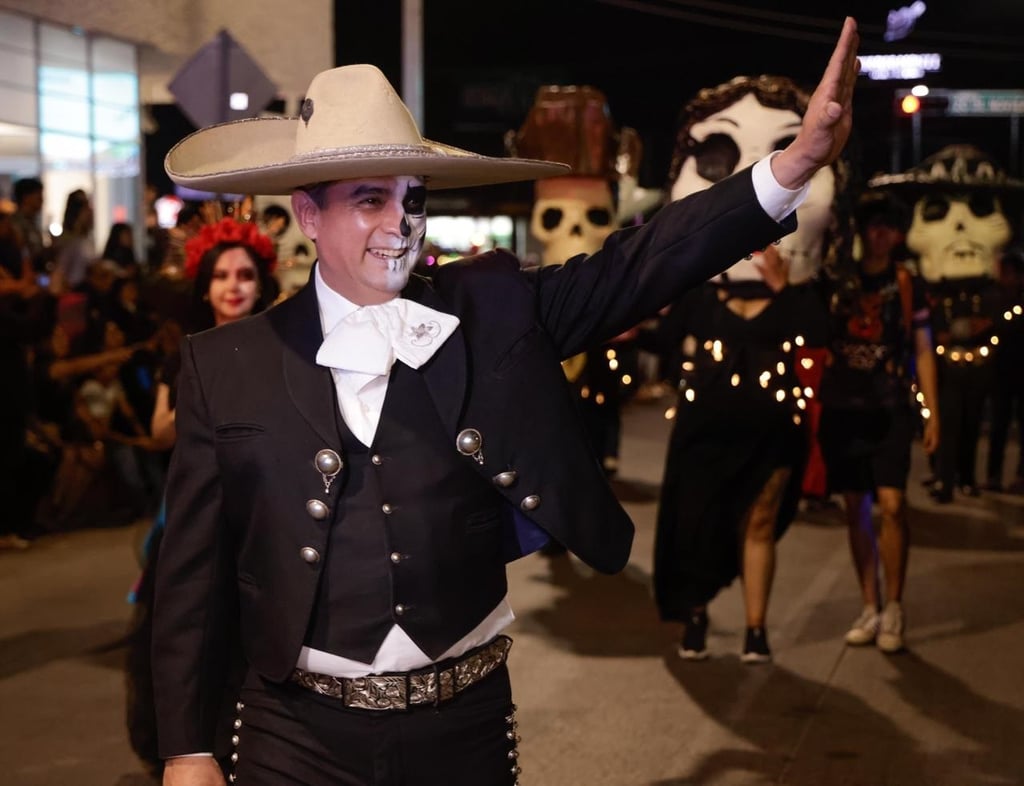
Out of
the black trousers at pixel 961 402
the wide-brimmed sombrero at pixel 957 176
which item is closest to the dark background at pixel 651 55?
the wide-brimmed sombrero at pixel 957 176

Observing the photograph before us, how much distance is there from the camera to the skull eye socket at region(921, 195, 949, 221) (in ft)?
44.0

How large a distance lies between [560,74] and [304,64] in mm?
23156

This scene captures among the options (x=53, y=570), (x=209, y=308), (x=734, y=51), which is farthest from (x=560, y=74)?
(x=209, y=308)

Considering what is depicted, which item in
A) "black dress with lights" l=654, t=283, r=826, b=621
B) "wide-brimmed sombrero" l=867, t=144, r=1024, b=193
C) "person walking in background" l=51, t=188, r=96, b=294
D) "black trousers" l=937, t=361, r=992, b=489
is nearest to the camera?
"black dress with lights" l=654, t=283, r=826, b=621

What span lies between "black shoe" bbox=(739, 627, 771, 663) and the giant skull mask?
1670mm

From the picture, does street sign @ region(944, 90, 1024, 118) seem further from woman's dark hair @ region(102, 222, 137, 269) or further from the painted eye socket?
the painted eye socket

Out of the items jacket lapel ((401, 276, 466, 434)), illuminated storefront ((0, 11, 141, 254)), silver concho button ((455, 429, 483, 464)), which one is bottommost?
silver concho button ((455, 429, 483, 464))

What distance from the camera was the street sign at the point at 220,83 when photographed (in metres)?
9.01

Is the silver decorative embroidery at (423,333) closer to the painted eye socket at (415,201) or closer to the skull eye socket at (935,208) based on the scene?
the painted eye socket at (415,201)

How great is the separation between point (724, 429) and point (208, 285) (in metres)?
2.60

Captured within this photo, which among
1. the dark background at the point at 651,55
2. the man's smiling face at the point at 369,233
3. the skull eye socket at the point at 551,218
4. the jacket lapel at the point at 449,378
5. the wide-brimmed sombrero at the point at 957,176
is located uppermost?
the dark background at the point at 651,55

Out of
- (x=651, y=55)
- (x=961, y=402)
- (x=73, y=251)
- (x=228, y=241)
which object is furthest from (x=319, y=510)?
(x=651, y=55)

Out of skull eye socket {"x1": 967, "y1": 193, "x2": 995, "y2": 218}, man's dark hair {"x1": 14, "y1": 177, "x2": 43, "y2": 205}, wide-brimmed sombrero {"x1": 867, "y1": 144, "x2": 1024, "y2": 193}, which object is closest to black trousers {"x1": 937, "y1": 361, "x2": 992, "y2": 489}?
skull eye socket {"x1": 967, "y1": 193, "x2": 995, "y2": 218}

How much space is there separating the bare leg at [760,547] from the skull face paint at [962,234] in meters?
6.72
